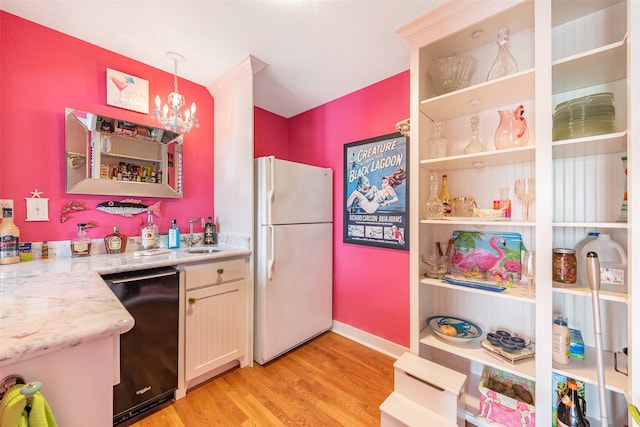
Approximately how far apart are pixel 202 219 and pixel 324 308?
1459 mm

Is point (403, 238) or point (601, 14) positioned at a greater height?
point (601, 14)

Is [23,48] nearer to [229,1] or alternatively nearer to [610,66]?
[229,1]

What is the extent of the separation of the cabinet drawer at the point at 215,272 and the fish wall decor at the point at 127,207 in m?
0.76

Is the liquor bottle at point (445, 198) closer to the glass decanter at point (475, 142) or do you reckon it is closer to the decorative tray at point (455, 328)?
the glass decanter at point (475, 142)

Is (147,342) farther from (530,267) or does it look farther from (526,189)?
(526,189)

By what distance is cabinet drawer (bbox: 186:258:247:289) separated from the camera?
1695 millimetres

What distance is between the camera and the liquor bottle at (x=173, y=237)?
82.6 inches

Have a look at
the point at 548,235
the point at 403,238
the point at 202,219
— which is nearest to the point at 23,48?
the point at 202,219

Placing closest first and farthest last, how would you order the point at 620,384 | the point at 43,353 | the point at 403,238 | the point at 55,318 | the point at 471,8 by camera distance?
1. the point at 43,353
2. the point at 55,318
3. the point at 620,384
4. the point at 471,8
5. the point at 403,238

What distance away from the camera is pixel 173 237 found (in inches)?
82.8

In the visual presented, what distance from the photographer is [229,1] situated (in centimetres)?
144

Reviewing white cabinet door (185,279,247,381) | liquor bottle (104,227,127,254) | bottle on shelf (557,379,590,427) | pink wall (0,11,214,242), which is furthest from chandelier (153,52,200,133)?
bottle on shelf (557,379,590,427)

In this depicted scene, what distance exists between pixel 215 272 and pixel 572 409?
2052 millimetres

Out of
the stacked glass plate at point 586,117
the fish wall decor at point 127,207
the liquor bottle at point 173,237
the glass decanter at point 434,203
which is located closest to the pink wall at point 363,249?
the glass decanter at point 434,203
